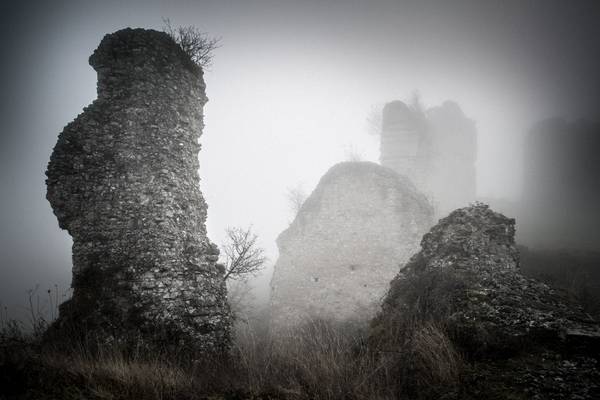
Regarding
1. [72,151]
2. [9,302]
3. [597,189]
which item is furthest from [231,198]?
[72,151]

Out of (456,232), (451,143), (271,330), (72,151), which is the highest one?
(451,143)

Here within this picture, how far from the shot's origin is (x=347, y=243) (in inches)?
571

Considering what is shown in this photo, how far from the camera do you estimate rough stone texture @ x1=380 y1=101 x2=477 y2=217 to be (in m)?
24.5

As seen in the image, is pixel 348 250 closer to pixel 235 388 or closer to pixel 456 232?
pixel 456 232

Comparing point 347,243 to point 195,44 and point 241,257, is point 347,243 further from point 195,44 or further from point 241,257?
point 195,44

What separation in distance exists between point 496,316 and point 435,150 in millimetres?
27224

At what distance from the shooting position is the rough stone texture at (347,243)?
13484mm

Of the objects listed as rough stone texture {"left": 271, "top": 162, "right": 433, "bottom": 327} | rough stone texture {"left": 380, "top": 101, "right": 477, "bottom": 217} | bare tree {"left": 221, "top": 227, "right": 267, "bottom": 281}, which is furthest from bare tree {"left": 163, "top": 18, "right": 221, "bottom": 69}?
rough stone texture {"left": 380, "top": 101, "right": 477, "bottom": 217}

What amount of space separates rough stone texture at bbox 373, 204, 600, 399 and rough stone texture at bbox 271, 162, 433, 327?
20.3 feet

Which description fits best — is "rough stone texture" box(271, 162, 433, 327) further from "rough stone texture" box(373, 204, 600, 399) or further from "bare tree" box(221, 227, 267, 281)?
"rough stone texture" box(373, 204, 600, 399)

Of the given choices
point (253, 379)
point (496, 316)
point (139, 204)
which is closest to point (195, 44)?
point (139, 204)

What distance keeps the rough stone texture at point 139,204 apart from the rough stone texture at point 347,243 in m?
8.53

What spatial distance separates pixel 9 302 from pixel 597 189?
67.9 metres

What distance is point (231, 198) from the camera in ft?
460
